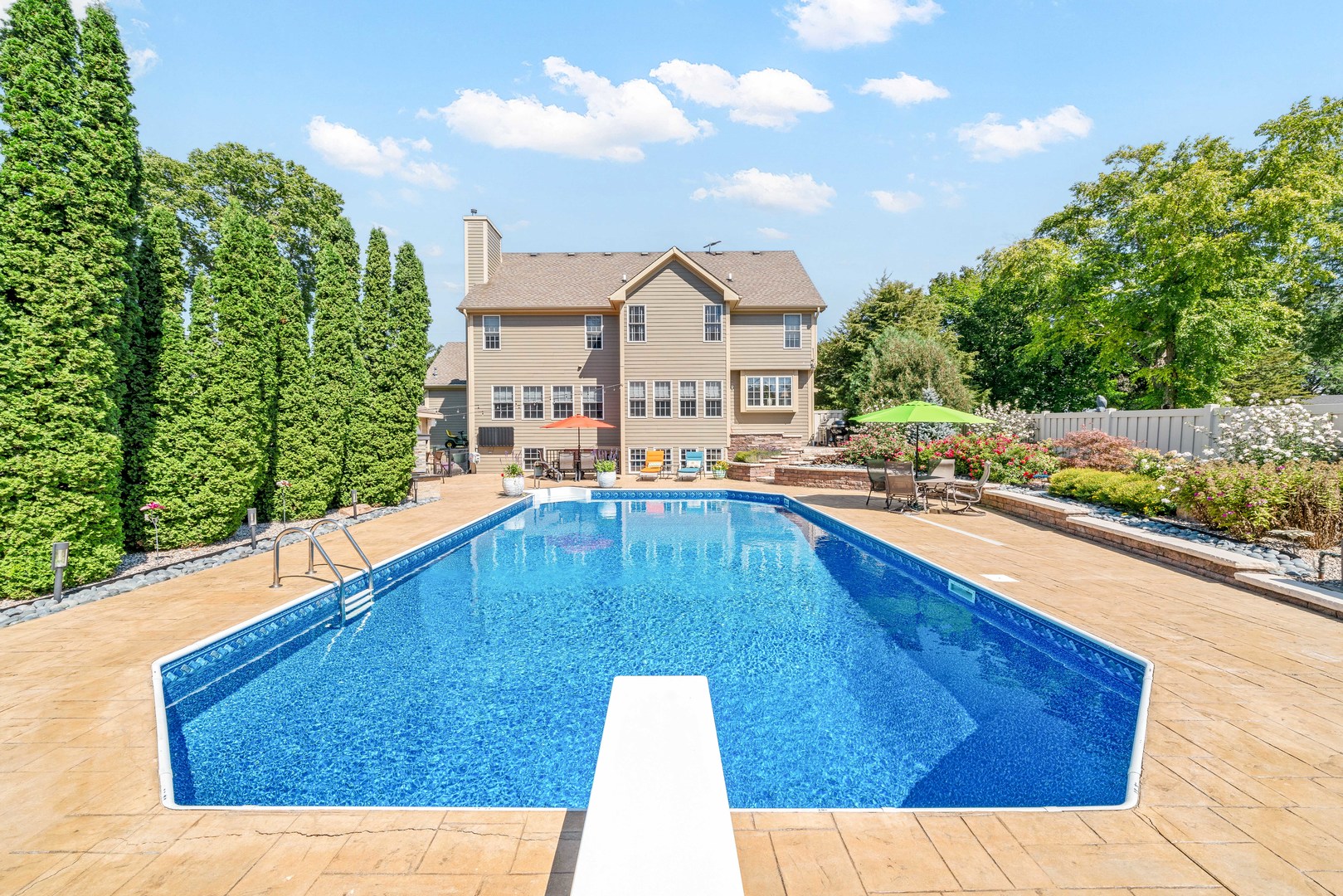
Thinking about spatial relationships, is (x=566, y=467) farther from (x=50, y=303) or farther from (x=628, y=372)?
(x=50, y=303)

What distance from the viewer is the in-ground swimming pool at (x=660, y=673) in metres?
3.99

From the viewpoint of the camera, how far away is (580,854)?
1913 mm

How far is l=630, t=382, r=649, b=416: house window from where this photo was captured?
22875 mm

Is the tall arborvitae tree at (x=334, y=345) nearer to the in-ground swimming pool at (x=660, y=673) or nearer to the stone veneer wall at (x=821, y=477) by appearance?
the in-ground swimming pool at (x=660, y=673)

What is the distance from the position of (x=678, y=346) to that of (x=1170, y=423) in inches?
588

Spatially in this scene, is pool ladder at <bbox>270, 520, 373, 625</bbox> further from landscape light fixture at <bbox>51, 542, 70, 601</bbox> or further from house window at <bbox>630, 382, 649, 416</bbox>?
house window at <bbox>630, 382, 649, 416</bbox>

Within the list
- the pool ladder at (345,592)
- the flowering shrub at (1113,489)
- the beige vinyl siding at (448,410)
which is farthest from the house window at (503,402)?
the flowering shrub at (1113,489)

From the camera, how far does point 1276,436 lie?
10125 mm

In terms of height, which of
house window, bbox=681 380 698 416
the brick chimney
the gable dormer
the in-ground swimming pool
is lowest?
the in-ground swimming pool

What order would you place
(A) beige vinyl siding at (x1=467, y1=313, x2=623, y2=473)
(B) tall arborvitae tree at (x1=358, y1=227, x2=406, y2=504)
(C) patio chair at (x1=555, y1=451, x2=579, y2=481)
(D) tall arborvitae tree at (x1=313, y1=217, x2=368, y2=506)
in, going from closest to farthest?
(D) tall arborvitae tree at (x1=313, y1=217, x2=368, y2=506), (B) tall arborvitae tree at (x1=358, y1=227, x2=406, y2=504), (C) patio chair at (x1=555, y1=451, x2=579, y2=481), (A) beige vinyl siding at (x1=467, y1=313, x2=623, y2=473)

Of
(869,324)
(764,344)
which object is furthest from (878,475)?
(869,324)

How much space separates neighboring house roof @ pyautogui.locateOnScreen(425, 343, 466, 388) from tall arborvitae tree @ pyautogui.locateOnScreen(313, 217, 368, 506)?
19.0m

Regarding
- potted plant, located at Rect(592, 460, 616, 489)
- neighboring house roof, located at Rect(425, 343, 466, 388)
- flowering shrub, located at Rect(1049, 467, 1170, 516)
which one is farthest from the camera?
neighboring house roof, located at Rect(425, 343, 466, 388)

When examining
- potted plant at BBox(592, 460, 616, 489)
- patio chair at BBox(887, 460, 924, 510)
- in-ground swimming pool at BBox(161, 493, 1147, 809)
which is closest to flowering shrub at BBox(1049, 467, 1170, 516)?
patio chair at BBox(887, 460, 924, 510)
